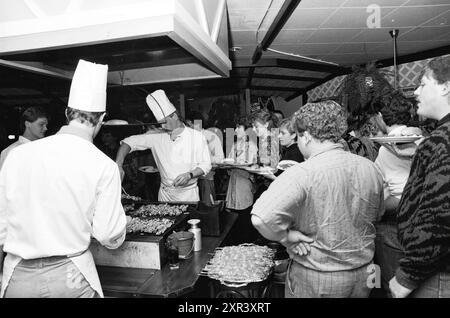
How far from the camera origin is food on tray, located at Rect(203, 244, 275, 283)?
1790 mm

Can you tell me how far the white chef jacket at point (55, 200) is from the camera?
53.7 inches

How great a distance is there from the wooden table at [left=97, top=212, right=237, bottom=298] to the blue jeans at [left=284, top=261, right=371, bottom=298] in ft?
1.88

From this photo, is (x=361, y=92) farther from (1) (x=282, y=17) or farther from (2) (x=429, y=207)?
(2) (x=429, y=207)

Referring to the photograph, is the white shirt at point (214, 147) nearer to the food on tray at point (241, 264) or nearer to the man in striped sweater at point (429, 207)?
the food on tray at point (241, 264)

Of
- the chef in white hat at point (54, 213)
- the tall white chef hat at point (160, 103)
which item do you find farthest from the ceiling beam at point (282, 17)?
the chef in white hat at point (54, 213)

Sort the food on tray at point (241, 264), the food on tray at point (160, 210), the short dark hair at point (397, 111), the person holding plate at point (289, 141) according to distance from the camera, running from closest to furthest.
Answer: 1. the food on tray at point (241, 264)
2. the short dark hair at point (397, 111)
3. the food on tray at point (160, 210)
4. the person holding plate at point (289, 141)

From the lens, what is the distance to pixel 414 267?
1288 millimetres

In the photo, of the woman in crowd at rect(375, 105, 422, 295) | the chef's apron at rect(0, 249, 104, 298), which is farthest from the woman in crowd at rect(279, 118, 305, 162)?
the chef's apron at rect(0, 249, 104, 298)

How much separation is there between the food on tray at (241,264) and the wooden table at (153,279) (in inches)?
2.9

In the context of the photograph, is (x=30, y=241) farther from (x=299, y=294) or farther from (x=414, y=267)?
(x=414, y=267)

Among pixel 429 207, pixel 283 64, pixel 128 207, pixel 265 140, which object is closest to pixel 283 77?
pixel 283 64

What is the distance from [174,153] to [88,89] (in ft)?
5.76

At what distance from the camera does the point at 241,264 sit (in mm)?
1913

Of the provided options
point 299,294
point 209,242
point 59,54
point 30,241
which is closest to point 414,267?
point 299,294
